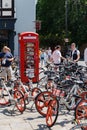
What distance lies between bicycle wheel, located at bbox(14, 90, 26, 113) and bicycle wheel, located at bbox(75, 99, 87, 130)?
244cm

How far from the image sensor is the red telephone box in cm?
1655

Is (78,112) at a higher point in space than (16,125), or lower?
higher

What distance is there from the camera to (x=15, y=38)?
97.3ft

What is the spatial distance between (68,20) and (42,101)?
140 feet

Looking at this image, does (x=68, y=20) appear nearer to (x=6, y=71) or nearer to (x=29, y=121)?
(x=6, y=71)

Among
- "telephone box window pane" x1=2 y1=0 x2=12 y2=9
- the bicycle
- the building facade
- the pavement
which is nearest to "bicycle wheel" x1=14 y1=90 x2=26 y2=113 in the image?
the bicycle

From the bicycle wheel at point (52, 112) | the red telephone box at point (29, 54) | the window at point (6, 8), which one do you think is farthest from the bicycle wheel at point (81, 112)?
the window at point (6, 8)

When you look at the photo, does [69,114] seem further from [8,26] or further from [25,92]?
[8,26]

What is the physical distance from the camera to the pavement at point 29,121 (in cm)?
886

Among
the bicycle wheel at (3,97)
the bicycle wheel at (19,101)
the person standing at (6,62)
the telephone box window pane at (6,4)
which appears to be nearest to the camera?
the bicycle wheel at (19,101)

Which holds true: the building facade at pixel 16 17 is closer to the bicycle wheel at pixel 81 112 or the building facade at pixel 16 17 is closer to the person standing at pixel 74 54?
the person standing at pixel 74 54

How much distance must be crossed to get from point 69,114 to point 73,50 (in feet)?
24.8

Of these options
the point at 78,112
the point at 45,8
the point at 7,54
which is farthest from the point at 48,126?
the point at 45,8

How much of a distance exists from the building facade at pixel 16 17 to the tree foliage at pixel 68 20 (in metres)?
21.2
